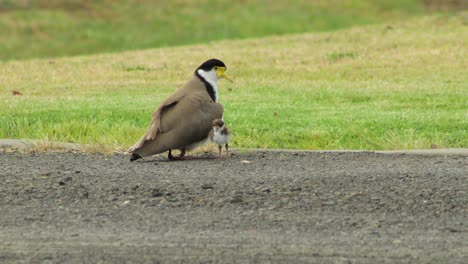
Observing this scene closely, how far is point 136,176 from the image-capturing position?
890 centimetres

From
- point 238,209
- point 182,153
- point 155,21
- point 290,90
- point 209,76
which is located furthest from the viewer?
point 155,21

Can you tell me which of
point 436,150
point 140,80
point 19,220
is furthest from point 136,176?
point 140,80

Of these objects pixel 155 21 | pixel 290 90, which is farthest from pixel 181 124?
pixel 155 21

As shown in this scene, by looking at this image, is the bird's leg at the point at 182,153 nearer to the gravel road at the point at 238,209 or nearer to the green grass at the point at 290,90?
the gravel road at the point at 238,209

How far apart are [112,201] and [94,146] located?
2926mm

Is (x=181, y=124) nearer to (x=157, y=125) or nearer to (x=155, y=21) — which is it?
(x=157, y=125)

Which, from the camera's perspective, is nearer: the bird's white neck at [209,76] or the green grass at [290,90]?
the bird's white neck at [209,76]

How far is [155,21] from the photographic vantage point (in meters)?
42.2

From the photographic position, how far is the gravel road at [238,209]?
6117 millimetres


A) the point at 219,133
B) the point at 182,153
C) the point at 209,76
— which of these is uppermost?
the point at 209,76

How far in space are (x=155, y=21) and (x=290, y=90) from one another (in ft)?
79.0

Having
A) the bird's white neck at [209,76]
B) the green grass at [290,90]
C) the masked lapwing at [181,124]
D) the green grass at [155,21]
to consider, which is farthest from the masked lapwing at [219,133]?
the green grass at [155,21]

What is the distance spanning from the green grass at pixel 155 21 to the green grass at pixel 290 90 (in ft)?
23.3

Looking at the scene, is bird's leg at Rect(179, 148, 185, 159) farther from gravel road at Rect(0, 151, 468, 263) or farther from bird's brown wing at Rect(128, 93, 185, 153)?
bird's brown wing at Rect(128, 93, 185, 153)
